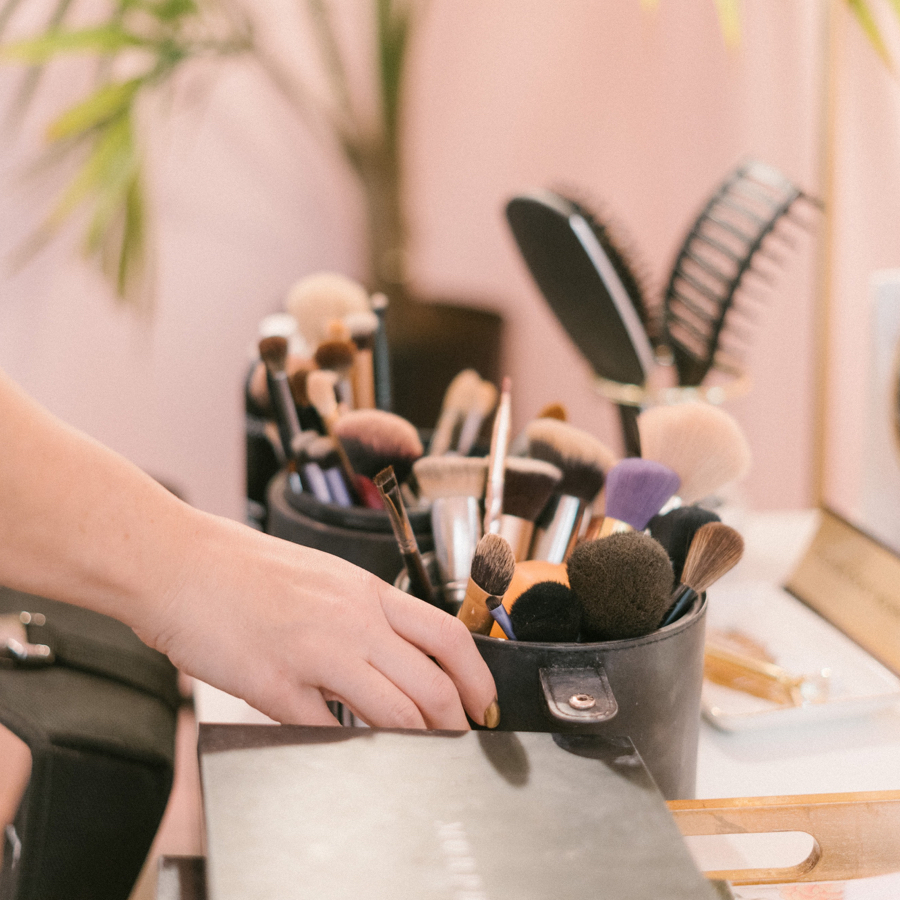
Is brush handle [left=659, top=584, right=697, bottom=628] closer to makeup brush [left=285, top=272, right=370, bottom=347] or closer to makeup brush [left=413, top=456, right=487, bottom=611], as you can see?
A: makeup brush [left=413, top=456, right=487, bottom=611]

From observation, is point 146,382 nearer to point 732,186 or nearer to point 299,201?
point 299,201

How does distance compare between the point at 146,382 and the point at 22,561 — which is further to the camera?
the point at 146,382

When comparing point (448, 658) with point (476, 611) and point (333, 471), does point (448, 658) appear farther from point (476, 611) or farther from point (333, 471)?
point (333, 471)

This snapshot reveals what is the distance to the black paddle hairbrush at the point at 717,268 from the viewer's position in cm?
56

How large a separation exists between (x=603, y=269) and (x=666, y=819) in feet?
1.17

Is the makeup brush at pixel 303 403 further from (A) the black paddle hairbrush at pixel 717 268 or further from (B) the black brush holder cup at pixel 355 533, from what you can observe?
(A) the black paddle hairbrush at pixel 717 268

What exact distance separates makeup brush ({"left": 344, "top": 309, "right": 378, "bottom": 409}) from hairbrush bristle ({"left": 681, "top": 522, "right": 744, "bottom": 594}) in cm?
24

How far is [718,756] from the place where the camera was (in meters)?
0.42

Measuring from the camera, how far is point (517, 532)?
1.32 feet

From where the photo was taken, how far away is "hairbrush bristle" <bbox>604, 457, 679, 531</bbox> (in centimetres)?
38

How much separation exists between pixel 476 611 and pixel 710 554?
3.4 inches

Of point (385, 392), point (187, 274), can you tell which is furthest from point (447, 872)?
point (187, 274)

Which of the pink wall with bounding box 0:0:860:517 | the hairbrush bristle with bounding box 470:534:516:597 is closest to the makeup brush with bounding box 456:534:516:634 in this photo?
the hairbrush bristle with bounding box 470:534:516:597

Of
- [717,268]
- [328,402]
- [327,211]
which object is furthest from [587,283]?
[327,211]
